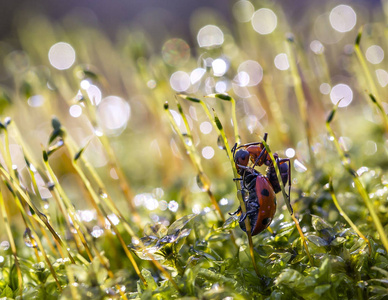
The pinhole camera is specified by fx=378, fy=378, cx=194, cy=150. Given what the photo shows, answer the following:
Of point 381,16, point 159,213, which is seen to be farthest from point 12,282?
point 381,16

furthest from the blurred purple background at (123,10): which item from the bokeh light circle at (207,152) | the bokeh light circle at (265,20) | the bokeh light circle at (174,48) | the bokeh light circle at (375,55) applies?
the bokeh light circle at (207,152)

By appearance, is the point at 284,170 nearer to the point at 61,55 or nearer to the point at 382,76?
the point at 382,76

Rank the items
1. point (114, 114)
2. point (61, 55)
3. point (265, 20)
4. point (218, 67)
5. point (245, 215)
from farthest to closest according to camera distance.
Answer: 1. point (61, 55)
2. point (114, 114)
3. point (265, 20)
4. point (218, 67)
5. point (245, 215)

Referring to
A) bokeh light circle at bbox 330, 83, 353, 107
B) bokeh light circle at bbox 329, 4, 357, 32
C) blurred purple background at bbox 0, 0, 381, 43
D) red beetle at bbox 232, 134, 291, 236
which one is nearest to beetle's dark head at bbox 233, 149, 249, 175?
red beetle at bbox 232, 134, 291, 236

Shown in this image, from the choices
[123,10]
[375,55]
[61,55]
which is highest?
[123,10]

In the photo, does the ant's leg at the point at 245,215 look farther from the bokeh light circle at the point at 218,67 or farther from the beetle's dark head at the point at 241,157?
the bokeh light circle at the point at 218,67

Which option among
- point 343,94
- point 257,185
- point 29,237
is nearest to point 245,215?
point 257,185

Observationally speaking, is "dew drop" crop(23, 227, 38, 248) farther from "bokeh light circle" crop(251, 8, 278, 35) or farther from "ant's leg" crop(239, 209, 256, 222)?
"bokeh light circle" crop(251, 8, 278, 35)

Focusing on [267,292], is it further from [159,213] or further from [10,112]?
[10,112]
